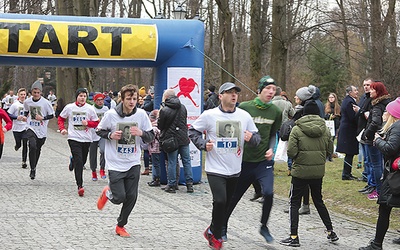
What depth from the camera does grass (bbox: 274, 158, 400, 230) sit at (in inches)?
413

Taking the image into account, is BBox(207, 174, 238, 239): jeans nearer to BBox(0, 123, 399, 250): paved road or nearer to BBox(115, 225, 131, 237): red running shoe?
BBox(0, 123, 399, 250): paved road

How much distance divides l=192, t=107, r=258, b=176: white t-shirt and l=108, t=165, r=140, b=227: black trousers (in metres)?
1.27

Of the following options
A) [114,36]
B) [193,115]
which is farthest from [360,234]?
[114,36]

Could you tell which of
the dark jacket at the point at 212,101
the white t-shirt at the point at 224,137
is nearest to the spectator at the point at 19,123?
the dark jacket at the point at 212,101

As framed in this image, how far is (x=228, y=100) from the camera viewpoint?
8.06 metres

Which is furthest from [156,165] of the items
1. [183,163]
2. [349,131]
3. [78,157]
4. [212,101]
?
[212,101]

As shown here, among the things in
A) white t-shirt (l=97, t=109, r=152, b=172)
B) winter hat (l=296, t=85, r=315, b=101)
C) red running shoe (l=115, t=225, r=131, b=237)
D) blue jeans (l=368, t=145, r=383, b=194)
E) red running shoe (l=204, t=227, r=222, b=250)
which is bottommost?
red running shoe (l=115, t=225, r=131, b=237)

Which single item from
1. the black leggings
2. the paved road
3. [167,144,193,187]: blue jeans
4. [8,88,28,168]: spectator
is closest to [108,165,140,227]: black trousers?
the paved road

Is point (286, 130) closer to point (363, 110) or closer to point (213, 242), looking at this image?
point (363, 110)

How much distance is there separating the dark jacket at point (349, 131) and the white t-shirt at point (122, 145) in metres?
5.60

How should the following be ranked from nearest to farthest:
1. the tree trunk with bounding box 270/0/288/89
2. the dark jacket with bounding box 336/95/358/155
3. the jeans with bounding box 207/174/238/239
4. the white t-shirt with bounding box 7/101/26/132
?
the jeans with bounding box 207/174/238/239, the dark jacket with bounding box 336/95/358/155, the white t-shirt with bounding box 7/101/26/132, the tree trunk with bounding box 270/0/288/89

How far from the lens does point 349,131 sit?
13.4m

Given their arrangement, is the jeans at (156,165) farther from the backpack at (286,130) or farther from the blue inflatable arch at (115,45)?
the backpack at (286,130)

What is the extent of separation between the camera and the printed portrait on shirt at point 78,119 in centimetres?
Answer: 1226
